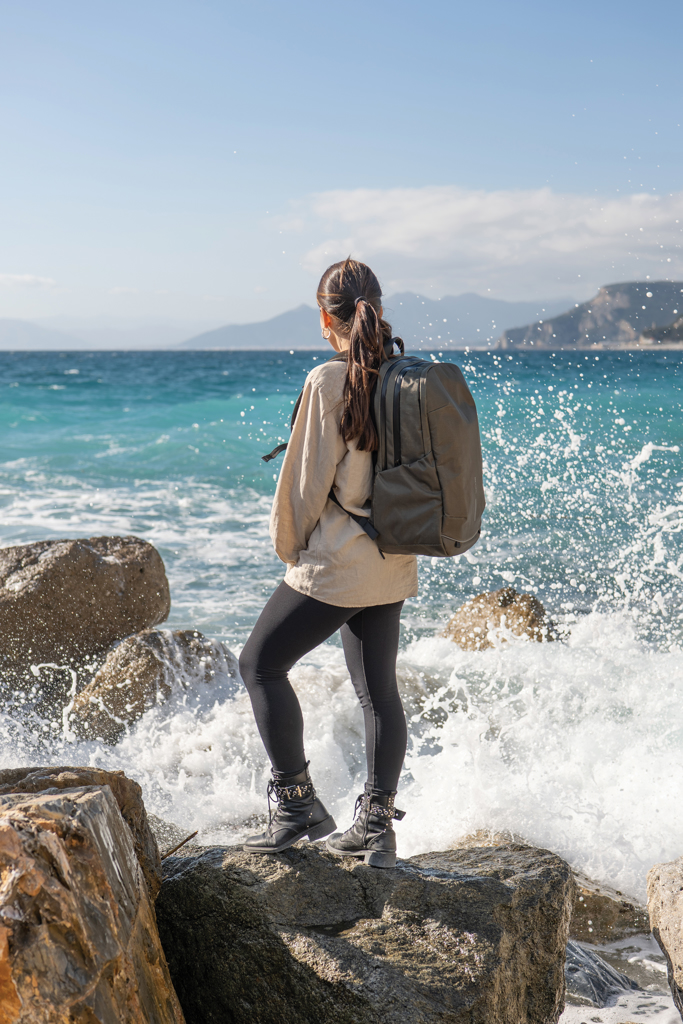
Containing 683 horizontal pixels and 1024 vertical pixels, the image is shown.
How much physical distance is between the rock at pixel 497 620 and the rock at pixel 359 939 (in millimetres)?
3514

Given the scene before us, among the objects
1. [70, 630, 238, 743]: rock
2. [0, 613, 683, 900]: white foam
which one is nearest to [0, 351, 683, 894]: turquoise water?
[0, 613, 683, 900]: white foam

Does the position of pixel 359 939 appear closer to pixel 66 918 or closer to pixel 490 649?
pixel 66 918

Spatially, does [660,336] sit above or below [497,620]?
above

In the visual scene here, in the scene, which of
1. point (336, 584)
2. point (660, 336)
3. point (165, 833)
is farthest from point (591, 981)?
point (660, 336)

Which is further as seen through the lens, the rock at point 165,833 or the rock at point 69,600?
the rock at point 69,600

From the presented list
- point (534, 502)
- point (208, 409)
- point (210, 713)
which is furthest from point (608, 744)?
point (208, 409)

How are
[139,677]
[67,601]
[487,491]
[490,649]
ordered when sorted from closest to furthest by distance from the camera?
[139,677]
[67,601]
[490,649]
[487,491]

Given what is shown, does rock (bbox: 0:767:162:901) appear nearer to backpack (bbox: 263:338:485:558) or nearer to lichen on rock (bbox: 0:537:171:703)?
backpack (bbox: 263:338:485:558)

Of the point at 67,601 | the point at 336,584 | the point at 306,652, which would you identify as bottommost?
the point at 67,601

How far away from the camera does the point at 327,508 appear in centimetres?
213

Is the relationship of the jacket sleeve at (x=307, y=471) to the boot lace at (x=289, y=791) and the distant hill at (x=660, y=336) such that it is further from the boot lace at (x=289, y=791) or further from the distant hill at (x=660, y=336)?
the distant hill at (x=660, y=336)

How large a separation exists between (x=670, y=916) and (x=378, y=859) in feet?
2.92

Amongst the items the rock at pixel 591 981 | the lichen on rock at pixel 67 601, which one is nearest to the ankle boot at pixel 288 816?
the rock at pixel 591 981

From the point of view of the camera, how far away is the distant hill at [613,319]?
12.0 meters
